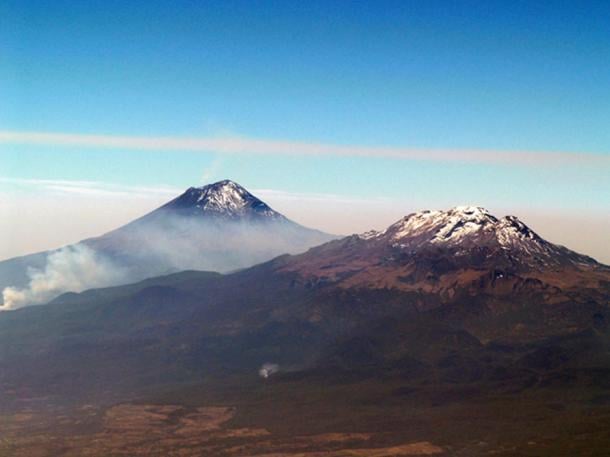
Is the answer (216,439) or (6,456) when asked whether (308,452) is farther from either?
(6,456)

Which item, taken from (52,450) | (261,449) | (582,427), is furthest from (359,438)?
(52,450)

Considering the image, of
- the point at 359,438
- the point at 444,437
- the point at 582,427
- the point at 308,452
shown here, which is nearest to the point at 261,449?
the point at 308,452

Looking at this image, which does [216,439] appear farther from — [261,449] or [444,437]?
[444,437]

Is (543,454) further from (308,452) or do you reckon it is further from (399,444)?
(308,452)

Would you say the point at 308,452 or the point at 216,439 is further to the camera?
the point at 216,439

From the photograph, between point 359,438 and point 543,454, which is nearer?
point 543,454

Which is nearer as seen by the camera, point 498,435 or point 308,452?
point 308,452

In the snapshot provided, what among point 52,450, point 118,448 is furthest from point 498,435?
point 52,450
